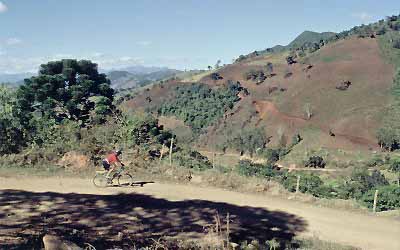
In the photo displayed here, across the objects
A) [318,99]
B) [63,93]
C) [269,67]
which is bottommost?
[63,93]

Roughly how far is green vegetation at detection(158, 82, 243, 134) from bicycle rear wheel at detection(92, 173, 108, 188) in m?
55.9

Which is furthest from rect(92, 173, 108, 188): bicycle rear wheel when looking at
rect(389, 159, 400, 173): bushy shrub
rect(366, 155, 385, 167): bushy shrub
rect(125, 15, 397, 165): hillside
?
rect(125, 15, 397, 165): hillside

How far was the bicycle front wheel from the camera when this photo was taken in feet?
58.4

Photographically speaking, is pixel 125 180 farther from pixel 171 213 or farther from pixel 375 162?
pixel 375 162

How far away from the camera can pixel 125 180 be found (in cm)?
1842

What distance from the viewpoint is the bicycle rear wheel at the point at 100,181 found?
17.5m

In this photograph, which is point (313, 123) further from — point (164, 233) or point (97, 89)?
point (164, 233)

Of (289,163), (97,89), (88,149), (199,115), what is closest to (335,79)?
(199,115)

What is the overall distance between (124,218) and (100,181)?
443 centimetres

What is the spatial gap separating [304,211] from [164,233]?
578 cm

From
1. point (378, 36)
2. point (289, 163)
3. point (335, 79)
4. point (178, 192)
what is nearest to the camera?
point (178, 192)

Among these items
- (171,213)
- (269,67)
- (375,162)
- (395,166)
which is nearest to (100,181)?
(171,213)

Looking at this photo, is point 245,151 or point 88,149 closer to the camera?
point 88,149

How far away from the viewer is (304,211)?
1598 centimetres
